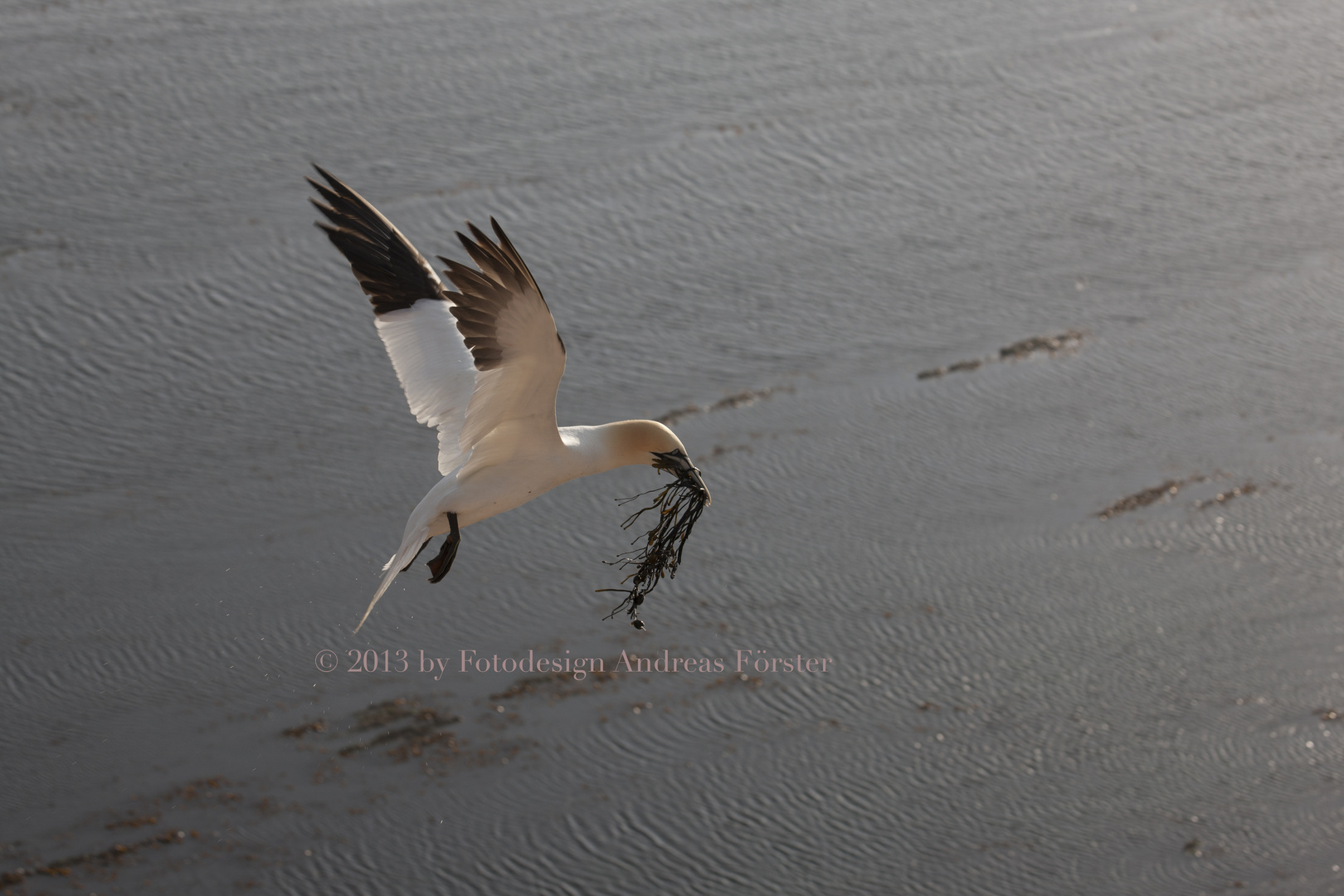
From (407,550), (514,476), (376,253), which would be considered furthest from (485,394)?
(376,253)

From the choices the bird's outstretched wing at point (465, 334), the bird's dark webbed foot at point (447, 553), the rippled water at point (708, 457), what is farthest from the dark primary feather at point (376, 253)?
the rippled water at point (708, 457)

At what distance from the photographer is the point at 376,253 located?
5070 mm

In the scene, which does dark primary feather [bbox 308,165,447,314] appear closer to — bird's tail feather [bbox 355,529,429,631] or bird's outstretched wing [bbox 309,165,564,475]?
bird's outstretched wing [bbox 309,165,564,475]

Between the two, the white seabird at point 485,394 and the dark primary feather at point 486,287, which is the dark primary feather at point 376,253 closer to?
the white seabird at point 485,394

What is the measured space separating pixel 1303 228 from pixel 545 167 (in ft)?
18.0

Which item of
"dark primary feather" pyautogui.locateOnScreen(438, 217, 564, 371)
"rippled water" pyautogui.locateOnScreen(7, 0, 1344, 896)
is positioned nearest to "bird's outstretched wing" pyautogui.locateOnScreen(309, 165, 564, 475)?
"dark primary feather" pyautogui.locateOnScreen(438, 217, 564, 371)

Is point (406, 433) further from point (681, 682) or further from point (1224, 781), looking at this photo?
point (1224, 781)

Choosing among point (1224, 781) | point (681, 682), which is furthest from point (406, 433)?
point (1224, 781)

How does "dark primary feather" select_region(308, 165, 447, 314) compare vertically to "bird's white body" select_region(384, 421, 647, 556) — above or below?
above

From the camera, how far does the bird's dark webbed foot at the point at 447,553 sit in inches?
185

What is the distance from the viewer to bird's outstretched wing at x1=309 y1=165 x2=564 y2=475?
4.10 metres

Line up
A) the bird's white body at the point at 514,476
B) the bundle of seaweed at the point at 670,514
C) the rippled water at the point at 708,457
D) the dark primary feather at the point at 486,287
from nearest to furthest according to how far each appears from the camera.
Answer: the dark primary feather at the point at 486,287 → the bundle of seaweed at the point at 670,514 → the bird's white body at the point at 514,476 → the rippled water at the point at 708,457

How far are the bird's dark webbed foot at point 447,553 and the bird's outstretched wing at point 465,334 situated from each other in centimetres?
21

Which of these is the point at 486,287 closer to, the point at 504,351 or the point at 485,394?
the point at 504,351
